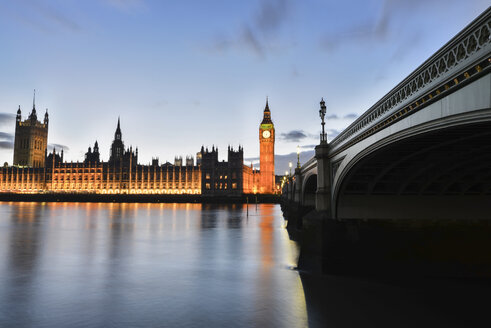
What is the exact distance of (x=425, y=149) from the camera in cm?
1295

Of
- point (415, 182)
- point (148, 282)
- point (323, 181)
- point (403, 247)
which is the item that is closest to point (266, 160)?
point (323, 181)

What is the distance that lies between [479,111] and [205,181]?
460ft

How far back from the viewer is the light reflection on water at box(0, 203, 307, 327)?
41.9ft

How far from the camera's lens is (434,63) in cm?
833

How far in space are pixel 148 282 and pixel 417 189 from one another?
1451 centimetres

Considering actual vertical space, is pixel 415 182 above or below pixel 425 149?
below

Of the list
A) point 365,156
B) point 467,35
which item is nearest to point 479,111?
point 467,35

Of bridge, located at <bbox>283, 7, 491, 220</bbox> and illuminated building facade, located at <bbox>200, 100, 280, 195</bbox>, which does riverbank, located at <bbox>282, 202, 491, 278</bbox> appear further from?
illuminated building facade, located at <bbox>200, 100, 280, 195</bbox>

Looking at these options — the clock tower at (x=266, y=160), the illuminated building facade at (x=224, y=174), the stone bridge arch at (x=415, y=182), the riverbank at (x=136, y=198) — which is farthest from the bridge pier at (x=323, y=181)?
the clock tower at (x=266, y=160)

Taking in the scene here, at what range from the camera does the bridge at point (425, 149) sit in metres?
7.04

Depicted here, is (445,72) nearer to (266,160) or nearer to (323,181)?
(323,181)

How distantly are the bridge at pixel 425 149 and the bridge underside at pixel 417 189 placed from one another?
0.04 meters

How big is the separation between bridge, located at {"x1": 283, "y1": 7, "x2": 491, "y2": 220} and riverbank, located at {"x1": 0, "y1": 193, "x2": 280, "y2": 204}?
9319cm

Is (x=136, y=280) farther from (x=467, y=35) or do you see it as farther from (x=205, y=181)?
(x=205, y=181)
